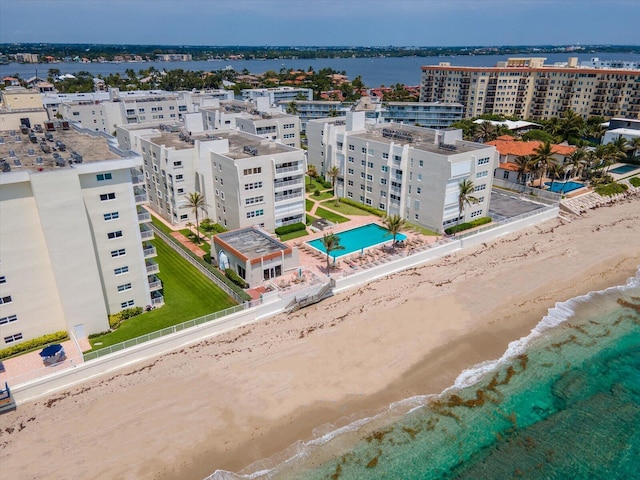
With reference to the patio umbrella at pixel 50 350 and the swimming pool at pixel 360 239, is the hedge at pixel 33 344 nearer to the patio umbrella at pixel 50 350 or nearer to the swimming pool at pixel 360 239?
the patio umbrella at pixel 50 350

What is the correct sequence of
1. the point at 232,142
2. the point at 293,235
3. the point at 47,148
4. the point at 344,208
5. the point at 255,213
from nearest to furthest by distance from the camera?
the point at 47,148 < the point at 255,213 < the point at 293,235 < the point at 232,142 < the point at 344,208

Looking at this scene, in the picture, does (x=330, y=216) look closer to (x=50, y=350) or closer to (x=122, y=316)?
(x=122, y=316)

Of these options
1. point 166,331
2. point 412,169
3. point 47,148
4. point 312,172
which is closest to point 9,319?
point 166,331

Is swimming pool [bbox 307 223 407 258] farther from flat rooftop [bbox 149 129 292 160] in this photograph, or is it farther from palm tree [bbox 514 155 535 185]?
palm tree [bbox 514 155 535 185]

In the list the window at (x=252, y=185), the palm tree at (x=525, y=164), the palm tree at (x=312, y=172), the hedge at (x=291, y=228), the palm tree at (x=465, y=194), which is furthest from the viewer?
the palm tree at (x=312, y=172)

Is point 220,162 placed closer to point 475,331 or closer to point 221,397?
point 221,397

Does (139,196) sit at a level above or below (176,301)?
above

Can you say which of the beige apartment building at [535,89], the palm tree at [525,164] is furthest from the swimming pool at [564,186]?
the beige apartment building at [535,89]
